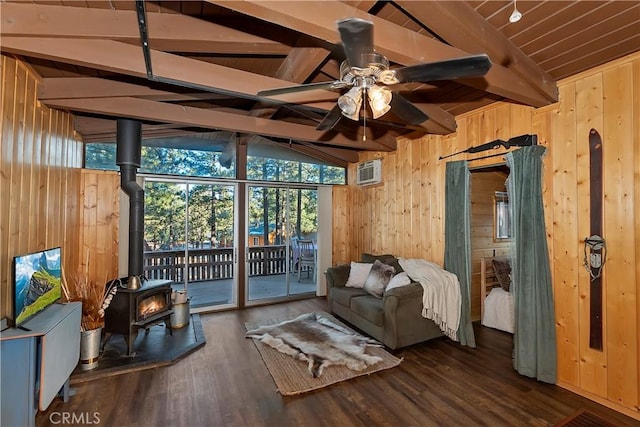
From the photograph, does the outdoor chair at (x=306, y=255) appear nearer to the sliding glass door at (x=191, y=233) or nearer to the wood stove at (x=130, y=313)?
the sliding glass door at (x=191, y=233)

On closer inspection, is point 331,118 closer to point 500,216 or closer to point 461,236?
point 461,236

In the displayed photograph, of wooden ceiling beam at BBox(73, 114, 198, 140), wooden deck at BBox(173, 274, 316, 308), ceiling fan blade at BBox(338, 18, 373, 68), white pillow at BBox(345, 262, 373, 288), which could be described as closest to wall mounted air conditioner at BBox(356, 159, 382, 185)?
white pillow at BBox(345, 262, 373, 288)

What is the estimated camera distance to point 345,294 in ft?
13.5

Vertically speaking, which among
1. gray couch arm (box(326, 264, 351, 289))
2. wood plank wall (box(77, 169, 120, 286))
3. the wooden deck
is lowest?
the wooden deck

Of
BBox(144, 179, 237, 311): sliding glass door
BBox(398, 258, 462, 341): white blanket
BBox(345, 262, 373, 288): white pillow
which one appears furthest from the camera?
BBox(144, 179, 237, 311): sliding glass door

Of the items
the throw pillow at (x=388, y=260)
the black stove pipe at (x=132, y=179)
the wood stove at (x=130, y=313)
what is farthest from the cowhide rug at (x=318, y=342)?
the black stove pipe at (x=132, y=179)

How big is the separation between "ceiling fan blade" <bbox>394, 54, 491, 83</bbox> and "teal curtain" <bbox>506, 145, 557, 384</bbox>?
5.98 feet

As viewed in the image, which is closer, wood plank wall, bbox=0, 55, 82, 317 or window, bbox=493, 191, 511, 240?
wood plank wall, bbox=0, 55, 82, 317

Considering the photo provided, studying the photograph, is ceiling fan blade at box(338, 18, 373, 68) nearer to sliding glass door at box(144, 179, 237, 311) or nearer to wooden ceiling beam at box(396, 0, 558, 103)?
wooden ceiling beam at box(396, 0, 558, 103)

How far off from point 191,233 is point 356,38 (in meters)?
4.38

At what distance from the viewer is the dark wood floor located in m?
2.24

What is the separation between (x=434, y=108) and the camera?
3488 millimetres

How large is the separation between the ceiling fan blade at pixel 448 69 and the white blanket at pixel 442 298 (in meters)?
2.51

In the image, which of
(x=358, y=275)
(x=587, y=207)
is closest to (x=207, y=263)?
(x=358, y=275)
